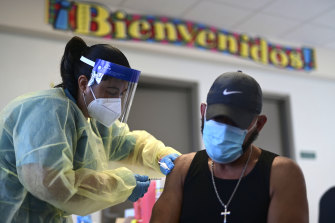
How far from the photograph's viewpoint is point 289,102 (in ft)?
14.5

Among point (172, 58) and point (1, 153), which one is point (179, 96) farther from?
point (1, 153)

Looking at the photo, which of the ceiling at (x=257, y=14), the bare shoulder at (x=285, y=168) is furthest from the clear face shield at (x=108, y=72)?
the ceiling at (x=257, y=14)

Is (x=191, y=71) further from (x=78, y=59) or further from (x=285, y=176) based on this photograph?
(x=285, y=176)

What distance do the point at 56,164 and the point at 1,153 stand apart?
23 centimetres

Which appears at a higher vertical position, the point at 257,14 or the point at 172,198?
the point at 257,14

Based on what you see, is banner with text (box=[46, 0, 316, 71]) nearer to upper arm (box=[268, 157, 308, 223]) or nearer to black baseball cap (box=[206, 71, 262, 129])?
black baseball cap (box=[206, 71, 262, 129])

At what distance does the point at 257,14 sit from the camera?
3771 mm

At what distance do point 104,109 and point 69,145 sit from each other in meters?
0.23

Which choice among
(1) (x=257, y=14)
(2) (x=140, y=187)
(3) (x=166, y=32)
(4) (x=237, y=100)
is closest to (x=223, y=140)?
(4) (x=237, y=100)

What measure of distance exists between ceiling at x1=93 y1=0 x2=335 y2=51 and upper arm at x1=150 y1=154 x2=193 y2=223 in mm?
2477

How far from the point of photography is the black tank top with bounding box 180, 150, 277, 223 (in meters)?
1.09

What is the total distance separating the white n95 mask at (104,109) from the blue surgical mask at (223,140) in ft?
1.43

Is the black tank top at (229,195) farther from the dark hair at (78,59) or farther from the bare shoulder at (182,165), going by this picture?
the dark hair at (78,59)

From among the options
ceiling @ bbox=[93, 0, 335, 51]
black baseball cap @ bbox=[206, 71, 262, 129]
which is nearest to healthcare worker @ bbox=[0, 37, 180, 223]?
black baseball cap @ bbox=[206, 71, 262, 129]
